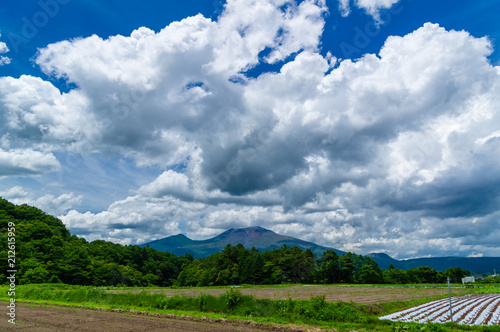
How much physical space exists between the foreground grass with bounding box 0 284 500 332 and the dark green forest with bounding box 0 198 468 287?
50.0m

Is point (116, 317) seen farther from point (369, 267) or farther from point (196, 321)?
point (369, 267)

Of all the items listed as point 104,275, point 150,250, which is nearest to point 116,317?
point 104,275

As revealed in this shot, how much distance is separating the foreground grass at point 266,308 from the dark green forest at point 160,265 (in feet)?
164

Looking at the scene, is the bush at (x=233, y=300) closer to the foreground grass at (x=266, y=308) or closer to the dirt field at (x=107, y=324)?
the foreground grass at (x=266, y=308)

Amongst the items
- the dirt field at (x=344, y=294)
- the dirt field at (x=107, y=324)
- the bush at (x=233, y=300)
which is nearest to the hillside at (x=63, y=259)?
the dirt field at (x=344, y=294)

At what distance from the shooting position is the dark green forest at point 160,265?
7400cm

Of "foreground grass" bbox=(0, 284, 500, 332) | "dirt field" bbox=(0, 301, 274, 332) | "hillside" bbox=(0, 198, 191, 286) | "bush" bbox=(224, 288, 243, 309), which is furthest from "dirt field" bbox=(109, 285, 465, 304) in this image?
"hillside" bbox=(0, 198, 191, 286)

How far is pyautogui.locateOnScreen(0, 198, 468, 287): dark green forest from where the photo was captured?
74000 mm

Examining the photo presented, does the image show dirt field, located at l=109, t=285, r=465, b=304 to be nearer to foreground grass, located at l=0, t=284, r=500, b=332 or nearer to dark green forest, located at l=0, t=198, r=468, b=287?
foreground grass, located at l=0, t=284, r=500, b=332

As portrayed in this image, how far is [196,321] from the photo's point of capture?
19906mm

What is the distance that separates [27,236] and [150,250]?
5466 cm

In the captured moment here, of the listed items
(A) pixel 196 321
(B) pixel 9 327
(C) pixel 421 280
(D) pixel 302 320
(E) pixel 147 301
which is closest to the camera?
(B) pixel 9 327

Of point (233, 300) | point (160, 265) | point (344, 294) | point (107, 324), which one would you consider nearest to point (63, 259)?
point (160, 265)

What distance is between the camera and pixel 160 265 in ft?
407
